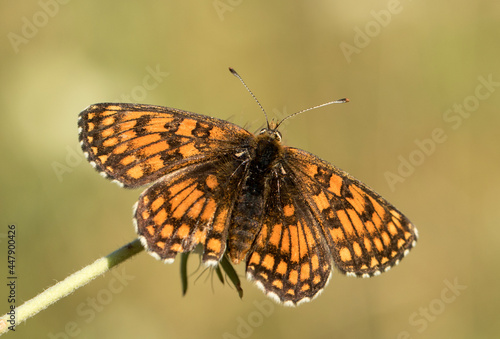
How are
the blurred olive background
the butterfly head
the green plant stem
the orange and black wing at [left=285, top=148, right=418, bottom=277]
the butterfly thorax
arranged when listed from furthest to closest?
the blurred olive background → the butterfly head → the orange and black wing at [left=285, top=148, right=418, bottom=277] → the butterfly thorax → the green plant stem

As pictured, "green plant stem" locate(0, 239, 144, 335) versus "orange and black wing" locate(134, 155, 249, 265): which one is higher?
"green plant stem" locate(0, 239, 144, 335)

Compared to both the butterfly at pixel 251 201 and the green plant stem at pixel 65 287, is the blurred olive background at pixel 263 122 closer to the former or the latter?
the butterfly at pixel 251 201

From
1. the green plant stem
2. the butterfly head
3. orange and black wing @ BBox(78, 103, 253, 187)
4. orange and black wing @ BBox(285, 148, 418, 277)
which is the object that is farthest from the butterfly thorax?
the green plant stem

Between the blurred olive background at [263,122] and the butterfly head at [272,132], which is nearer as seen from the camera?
the butterfly head at [272,132]

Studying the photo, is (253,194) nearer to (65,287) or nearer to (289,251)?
(289,251)

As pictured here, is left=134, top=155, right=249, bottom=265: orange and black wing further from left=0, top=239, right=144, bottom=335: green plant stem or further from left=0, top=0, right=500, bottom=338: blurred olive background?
left=0, top=0, right=500, bottom=338: blurred olive background

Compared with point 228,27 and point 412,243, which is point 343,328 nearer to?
point 412,243

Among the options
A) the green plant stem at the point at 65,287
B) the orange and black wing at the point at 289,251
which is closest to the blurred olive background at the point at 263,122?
the orange and black wing at the point at 289,251

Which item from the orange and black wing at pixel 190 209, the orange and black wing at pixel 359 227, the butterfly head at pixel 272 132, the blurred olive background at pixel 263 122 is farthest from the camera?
the blurred olive background at pixel 263 122
